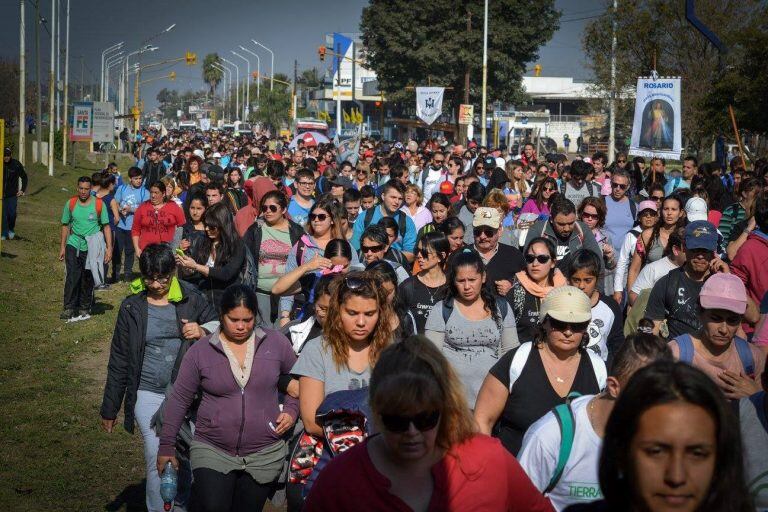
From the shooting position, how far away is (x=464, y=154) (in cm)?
2552

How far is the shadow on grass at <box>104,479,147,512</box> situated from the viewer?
25.1 feet

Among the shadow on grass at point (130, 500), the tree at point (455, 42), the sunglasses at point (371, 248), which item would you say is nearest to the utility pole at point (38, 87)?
the tree at point (455, 42)

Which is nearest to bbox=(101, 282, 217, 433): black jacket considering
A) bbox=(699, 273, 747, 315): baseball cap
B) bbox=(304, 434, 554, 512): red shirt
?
bbox=(699, 273, 747, 315): baseball cap

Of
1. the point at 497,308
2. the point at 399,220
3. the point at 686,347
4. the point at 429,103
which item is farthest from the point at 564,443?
the point at 429,103

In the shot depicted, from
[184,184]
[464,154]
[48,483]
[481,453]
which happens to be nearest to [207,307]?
[48,483]

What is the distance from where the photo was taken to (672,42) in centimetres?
3488

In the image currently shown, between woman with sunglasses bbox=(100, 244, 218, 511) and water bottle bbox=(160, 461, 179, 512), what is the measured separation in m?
0.85

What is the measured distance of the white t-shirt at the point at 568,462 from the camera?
395 centimetres

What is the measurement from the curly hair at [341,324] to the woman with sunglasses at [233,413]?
602 mm

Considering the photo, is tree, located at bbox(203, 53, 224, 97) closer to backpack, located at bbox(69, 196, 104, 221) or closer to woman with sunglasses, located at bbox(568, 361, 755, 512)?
backpack, located at bbox(69, 196, 104, 221)

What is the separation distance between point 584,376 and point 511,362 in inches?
13.6

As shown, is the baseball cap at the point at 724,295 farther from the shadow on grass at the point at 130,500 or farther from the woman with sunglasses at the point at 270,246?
the woman with sunglasses at the point at 270,246

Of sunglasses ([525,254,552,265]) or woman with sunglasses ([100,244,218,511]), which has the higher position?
sunglasses ([525,254,552,265])

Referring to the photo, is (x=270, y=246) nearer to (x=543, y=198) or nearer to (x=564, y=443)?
(x=543, y=198)
